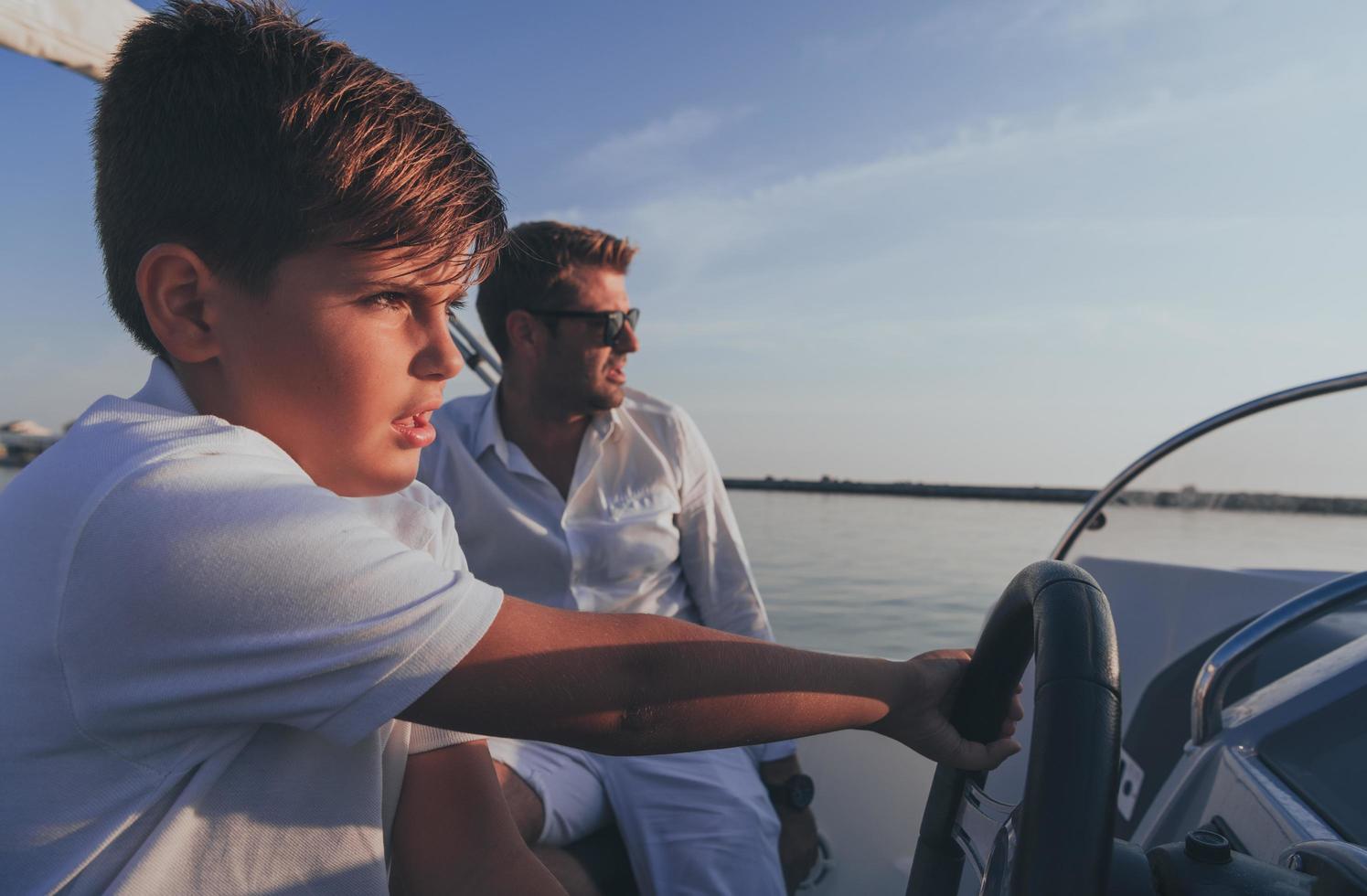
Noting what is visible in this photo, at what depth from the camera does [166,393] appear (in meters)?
0.78

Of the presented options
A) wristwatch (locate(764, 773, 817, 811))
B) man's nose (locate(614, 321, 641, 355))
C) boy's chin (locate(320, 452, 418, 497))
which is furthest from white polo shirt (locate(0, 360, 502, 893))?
man's nose (locate(614, 321, 641, 355))

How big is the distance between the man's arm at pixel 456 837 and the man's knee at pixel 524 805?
61cm

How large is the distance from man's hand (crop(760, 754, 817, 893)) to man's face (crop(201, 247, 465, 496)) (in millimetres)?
1579

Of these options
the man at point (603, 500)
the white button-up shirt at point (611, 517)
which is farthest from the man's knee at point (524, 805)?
the white button-up shirt at point (611, 517)

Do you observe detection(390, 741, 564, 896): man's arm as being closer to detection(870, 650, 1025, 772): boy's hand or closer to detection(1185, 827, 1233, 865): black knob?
detection(870, 650, 1025, 772): boy's hand

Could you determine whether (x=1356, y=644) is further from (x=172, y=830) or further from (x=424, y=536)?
(x=172, y=830)

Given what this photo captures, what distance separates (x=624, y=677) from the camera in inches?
28.8

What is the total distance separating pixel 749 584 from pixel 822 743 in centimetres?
58

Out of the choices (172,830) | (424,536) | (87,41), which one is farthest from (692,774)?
(87,41)

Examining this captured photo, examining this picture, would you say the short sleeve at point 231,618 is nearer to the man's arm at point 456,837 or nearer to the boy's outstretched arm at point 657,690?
the boy's outstretched arm at point 657,690

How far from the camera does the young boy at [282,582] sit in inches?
24.3

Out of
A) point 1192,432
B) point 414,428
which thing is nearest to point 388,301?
point 414,428

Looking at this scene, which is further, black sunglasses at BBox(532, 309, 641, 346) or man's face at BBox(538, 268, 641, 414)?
black sunglasses at BBox(532, 309, 641, 346)

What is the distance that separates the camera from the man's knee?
157cm
